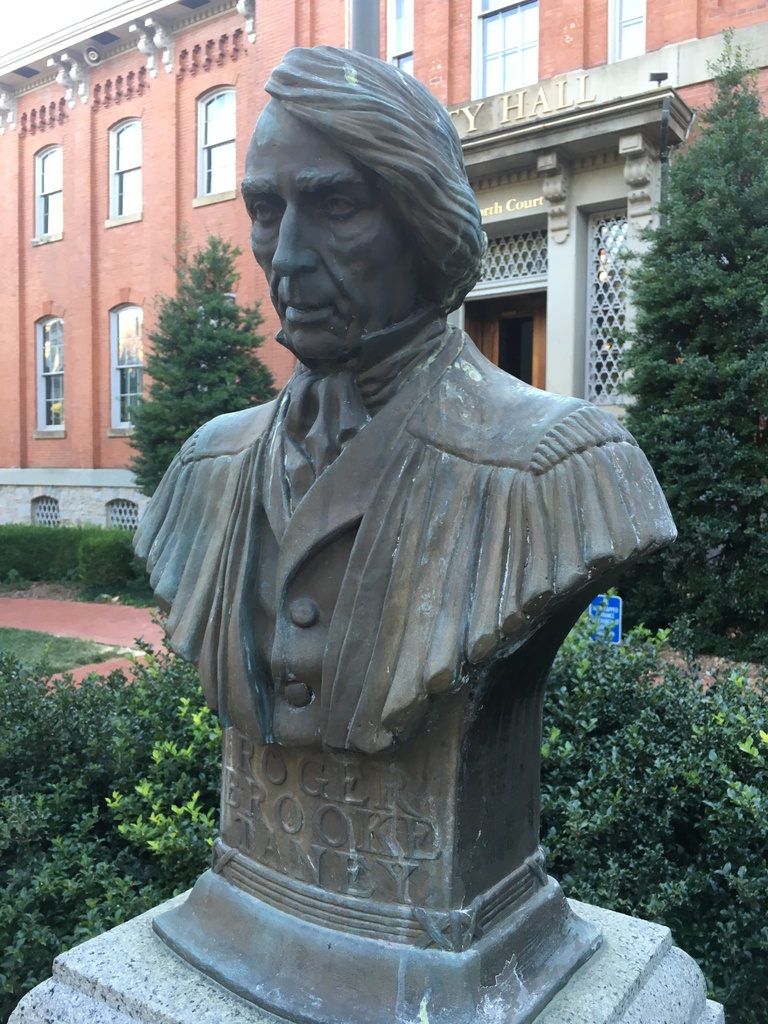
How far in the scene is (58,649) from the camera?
26.8 ft

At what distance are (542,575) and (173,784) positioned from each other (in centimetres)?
231

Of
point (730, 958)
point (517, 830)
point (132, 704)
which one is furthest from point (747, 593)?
point (517, 830)

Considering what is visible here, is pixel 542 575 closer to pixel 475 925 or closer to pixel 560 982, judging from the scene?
pixel 475 925

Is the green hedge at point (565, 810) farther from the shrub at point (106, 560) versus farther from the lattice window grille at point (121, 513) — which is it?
the lattice window grille at point (121, 513)

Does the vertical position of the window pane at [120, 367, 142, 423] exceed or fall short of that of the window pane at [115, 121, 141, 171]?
it falls short

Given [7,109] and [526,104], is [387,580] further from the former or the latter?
[7,109]

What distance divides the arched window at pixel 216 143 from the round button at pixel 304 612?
14.8 meters

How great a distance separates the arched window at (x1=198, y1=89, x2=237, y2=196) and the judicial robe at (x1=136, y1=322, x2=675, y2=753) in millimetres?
14604

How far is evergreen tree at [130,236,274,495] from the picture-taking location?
1221 cm

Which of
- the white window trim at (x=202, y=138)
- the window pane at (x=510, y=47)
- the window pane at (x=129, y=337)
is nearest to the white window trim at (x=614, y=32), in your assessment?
the window pane at (x=510, y=47)

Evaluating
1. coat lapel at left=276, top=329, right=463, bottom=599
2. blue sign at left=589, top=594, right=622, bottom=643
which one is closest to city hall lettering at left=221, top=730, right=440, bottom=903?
coat lapel at left=276, top=329, right=463, bottom=599

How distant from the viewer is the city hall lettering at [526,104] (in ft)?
33.7

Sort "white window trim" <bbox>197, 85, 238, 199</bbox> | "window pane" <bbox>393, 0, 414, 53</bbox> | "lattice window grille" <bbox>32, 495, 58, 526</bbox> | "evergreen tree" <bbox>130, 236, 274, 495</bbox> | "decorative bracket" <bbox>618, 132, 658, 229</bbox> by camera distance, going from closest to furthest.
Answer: "decorative bracket" <bbox>618, 132, 658, 229</bbox>
"window pane" <bbox>393, 0, 414, 53</bbox>
"evergreen tree" <bbox>130, 236, 274, 495</bbox>
"white window trim" <bbox>197, 85, 238, 199</bbox>
"lattice window grille" <bbox>32, 495, 58, 526</bbox>

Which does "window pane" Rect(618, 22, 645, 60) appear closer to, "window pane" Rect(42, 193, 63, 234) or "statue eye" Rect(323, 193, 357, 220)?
"statue eye" Rect(323, 193, 357, 220)
